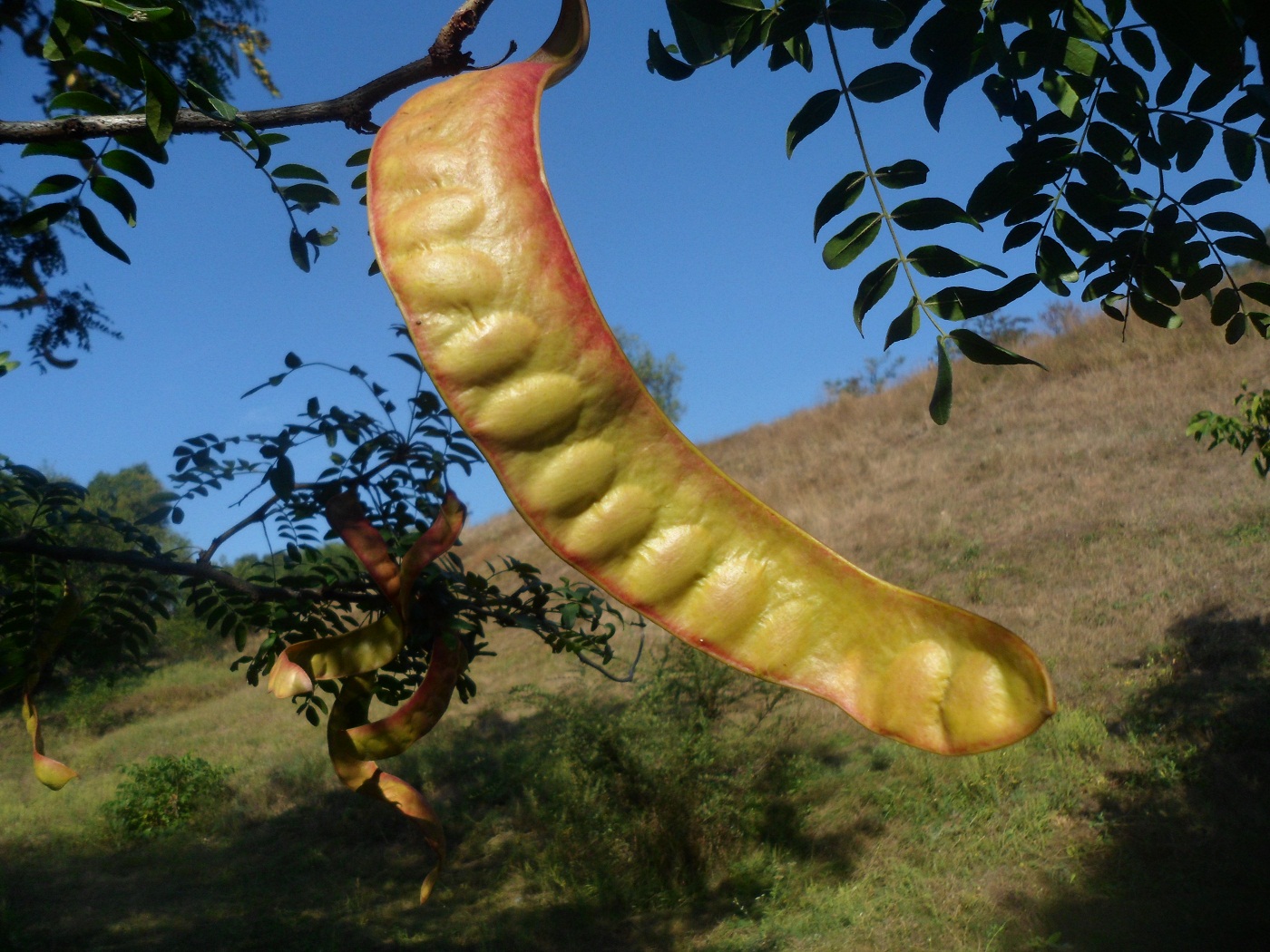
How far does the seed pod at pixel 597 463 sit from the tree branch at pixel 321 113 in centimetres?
24

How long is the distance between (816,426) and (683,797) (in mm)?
11858

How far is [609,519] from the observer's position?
0.55m

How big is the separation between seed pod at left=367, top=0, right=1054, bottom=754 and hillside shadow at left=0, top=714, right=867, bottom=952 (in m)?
5.41

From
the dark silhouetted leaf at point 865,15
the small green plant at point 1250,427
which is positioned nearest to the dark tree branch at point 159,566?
the dark silhouetted leaf at point 865,15

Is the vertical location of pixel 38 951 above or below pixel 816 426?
below

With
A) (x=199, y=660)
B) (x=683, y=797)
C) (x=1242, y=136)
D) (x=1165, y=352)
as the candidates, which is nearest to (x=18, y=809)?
(x=199, y=660)

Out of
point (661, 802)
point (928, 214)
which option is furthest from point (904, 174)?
point (661, 802)

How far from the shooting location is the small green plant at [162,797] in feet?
29.6

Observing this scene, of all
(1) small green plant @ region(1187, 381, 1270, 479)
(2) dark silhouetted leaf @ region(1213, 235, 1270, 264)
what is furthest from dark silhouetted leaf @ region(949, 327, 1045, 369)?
(1) small green plant @ region(1187, 381, 1270, 479)

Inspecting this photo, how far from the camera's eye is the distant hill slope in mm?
7164

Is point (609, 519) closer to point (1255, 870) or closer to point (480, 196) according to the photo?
point (480, 196)

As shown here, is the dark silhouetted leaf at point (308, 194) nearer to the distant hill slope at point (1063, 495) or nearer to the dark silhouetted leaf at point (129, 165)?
the dark silhouetted leaf at point (129, 165)

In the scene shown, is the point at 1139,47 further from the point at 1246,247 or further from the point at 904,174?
the point at 904,174

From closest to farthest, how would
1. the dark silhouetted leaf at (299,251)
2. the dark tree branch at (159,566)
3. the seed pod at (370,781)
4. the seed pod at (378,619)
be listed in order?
the seed pod at (378,619)
the seed pod at (370,781)
the dark silhouetted leaf at (299,251)
the dark tree branch at (159,566)
